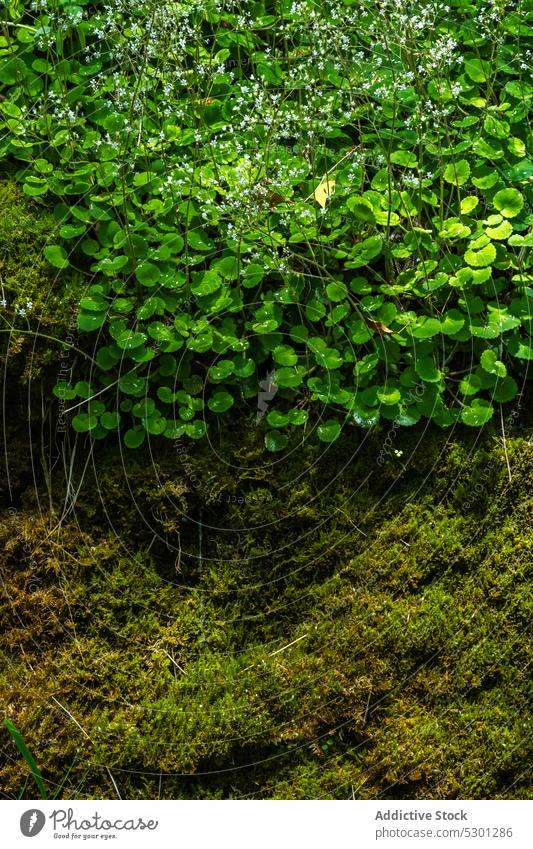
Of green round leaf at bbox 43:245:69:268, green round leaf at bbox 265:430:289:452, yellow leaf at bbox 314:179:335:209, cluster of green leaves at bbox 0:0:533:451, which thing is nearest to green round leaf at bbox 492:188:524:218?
cluster of green leaves at bbox 0:0:533:451

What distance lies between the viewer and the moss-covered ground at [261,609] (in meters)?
2.04

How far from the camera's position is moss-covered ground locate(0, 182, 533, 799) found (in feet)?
6.71

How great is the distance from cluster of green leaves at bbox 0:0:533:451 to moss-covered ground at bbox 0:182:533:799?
0.13 metres

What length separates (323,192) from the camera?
2455 mm

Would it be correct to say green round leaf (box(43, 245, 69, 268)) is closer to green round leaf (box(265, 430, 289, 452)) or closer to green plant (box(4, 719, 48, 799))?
green round leaf (box(265, 430, 289, 452))

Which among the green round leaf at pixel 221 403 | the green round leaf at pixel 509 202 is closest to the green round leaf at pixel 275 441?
the green round leaf at pixel 221 403

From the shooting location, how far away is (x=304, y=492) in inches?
90.0

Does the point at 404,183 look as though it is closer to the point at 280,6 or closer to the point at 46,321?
the point at 280,6

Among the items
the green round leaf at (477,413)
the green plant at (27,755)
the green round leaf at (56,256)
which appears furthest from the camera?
the green round leaf at (56,256)

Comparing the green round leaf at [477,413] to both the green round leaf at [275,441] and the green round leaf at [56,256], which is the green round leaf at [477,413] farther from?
the green round leaf at [56,256]

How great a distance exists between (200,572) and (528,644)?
875mm

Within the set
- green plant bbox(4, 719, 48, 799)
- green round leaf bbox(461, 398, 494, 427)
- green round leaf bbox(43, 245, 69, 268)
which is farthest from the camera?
green round leaf bbox(43, 245, 69, 268)

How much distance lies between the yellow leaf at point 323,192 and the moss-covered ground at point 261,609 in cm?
70

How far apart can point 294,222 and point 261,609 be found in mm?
1081
